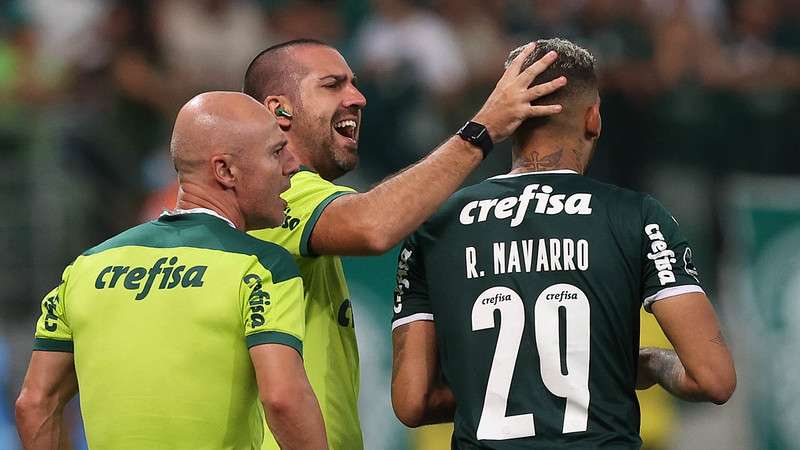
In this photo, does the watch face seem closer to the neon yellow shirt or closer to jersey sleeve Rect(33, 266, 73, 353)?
the neon yellow shirt

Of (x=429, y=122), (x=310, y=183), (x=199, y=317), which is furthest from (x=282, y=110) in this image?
(x=429, y=122)

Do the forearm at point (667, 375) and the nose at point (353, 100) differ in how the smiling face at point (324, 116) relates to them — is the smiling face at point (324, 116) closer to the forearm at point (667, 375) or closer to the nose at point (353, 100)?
the nose at point (353, 100)

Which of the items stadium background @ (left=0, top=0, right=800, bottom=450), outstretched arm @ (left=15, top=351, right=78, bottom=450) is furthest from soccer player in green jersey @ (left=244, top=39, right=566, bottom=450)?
stadium background @ (left=0, top=0, right=800, bottom=450)

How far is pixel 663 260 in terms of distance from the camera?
13.1 ft

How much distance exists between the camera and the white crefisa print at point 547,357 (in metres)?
3.99

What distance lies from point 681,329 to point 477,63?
766 cm

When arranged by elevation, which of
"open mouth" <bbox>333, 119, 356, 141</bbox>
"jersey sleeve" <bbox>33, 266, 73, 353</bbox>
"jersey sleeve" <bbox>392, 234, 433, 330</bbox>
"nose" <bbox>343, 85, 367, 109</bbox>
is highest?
"nose" <bbox>343, 85, 367, 109</bbox>

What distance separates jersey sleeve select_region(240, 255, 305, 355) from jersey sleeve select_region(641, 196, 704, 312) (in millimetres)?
1093

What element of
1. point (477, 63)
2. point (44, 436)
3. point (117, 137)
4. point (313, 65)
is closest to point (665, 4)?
point (477, 63)

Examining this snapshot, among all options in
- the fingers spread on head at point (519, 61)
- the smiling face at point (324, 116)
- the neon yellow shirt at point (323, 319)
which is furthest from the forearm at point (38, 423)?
the fingers spread on head at point (519, 61)

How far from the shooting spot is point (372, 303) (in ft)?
31.4

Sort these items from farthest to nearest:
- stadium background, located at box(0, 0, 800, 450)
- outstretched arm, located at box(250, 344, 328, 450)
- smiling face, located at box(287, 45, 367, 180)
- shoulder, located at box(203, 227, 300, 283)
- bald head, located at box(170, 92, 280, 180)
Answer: stadium background, located at box(0, 0, 800, 450) → smiling face, located at box(287, 45, 367, 180) → bald head, located at box(170, 92, 280, 180) → shoulder, located at box(203, 227, 300, 283) → outstretched arm, located at box(250, 344, 328, 450)

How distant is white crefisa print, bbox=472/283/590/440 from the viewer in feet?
13.1

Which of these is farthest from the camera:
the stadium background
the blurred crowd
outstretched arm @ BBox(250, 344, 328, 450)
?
the blurred crowd
